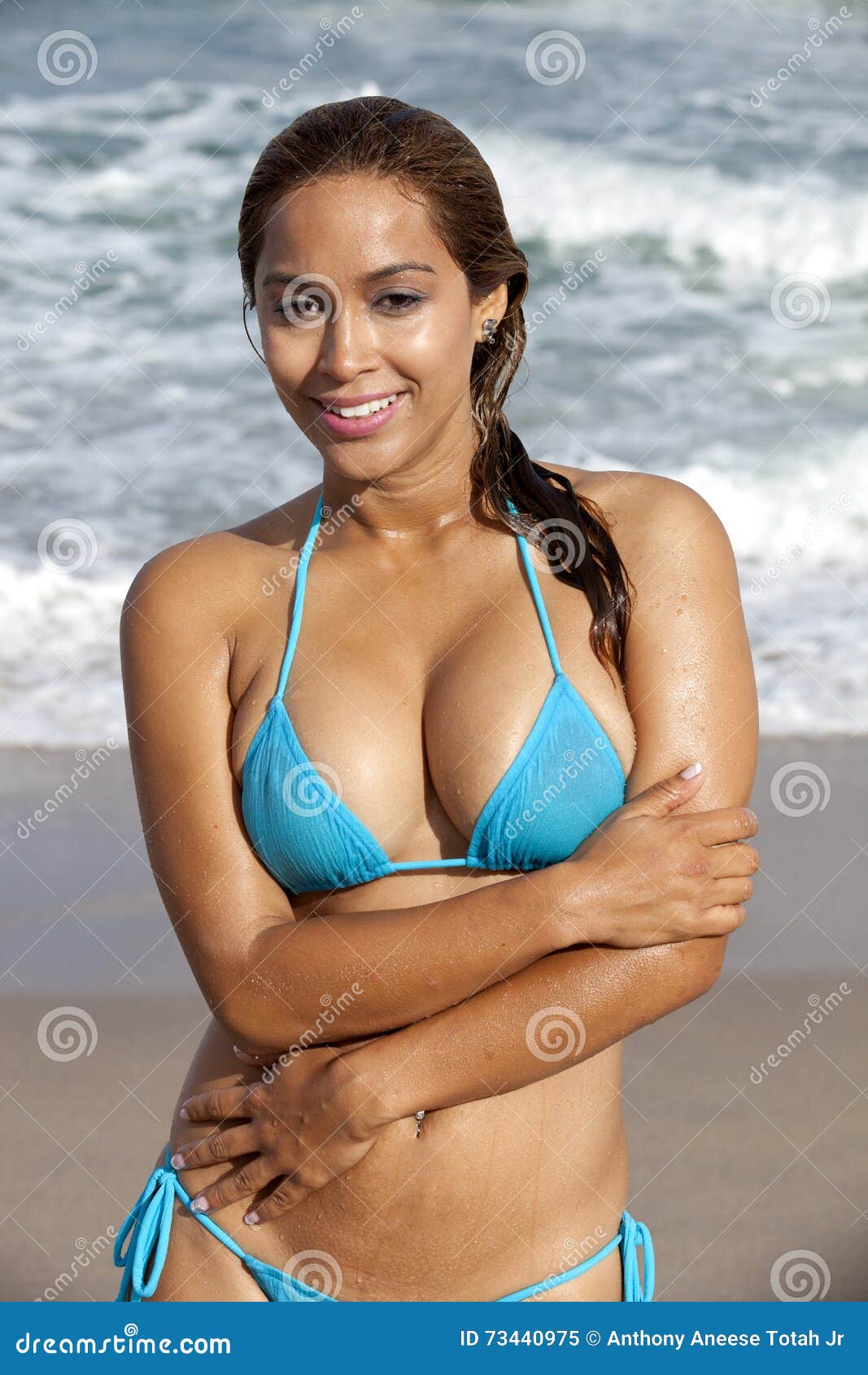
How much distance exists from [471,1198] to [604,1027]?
1.33 feet

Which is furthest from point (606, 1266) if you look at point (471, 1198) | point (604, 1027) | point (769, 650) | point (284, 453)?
point (284, 453)

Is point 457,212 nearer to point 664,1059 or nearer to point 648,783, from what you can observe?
point 648,783

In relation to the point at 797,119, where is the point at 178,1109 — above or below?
below

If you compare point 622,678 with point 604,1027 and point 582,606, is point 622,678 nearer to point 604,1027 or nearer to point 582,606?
point 582,606

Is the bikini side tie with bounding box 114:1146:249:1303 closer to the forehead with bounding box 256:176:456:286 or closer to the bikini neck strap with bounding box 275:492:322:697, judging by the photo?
the bikini neck strap with bounding box 275:492:322:697

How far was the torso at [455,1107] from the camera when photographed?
8.11 ft

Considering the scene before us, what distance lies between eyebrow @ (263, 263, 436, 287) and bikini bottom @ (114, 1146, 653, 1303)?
1432 millimetres

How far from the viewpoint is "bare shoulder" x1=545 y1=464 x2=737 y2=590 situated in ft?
8.02

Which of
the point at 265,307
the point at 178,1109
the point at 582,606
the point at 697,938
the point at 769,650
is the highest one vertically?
the point at 265,307

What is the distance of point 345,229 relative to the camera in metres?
2.36

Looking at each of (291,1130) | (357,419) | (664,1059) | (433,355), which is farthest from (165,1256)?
(664,1059)

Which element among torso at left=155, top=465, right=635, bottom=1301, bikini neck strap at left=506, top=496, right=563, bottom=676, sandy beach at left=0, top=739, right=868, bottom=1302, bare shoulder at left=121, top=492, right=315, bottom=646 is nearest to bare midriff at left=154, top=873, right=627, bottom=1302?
torso at left=155, top=465, right=635, bottom=1301

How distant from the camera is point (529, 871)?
8.11ft

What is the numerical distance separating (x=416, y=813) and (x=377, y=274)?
2.79ft
